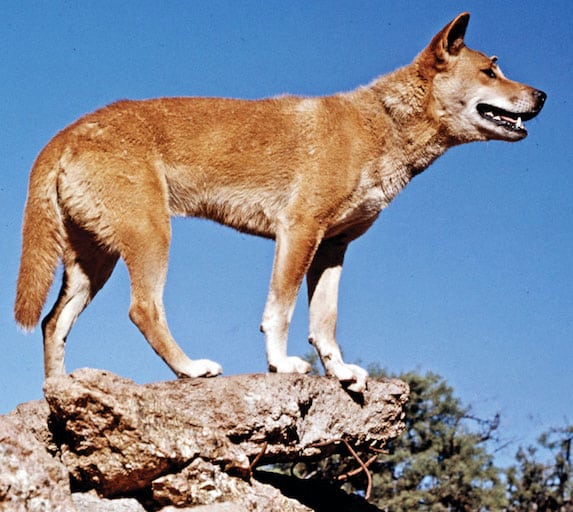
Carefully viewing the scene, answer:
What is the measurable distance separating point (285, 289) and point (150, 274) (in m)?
0.95

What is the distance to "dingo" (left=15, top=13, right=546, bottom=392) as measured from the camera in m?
6.20

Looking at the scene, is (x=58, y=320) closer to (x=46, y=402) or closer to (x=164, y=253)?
(x=164, y=253)

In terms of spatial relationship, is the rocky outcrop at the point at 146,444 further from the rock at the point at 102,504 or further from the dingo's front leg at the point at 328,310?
the dingo's front leg at the point at 328,310

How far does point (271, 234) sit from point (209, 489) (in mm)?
2642

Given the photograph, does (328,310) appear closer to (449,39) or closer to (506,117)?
(506,117)

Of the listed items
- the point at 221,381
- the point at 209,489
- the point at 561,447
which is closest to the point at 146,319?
the point at 221,381

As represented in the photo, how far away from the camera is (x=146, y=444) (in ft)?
15.1

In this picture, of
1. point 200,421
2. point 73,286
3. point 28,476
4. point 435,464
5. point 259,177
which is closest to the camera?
point 28,476

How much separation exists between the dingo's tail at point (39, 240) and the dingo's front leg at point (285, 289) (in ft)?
5.00

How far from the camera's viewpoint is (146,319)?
19.9ft

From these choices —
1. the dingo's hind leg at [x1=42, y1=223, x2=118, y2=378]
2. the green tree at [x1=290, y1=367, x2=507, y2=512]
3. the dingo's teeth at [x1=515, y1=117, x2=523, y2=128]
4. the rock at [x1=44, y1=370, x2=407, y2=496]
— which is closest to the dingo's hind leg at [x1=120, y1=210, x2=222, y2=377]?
the dingo's hind leg at [x1=42, y1=223, x2=118, y2=378]

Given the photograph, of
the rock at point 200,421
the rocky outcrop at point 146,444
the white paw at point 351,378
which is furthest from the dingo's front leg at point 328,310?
the rocky outcrop at point 146,444

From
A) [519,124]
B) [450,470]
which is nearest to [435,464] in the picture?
[450,470]

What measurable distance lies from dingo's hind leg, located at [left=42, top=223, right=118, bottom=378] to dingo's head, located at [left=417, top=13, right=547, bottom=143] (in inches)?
116
